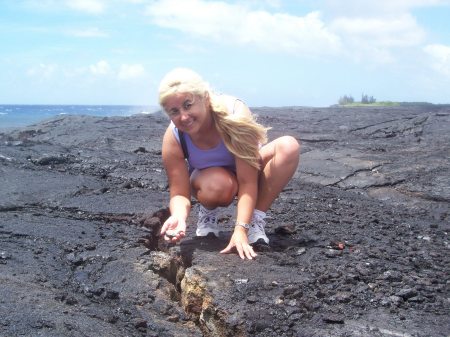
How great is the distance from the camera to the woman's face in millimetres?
2926

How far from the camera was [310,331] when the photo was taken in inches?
95.8

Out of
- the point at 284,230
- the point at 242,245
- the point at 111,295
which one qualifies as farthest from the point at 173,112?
the point at 284,230

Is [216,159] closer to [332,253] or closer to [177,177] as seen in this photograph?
[177,177]

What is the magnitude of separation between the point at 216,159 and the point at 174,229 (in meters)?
0.51

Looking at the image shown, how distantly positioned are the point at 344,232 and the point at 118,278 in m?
1.63

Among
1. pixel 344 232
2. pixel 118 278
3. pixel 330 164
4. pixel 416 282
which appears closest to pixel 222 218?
pixel 344 232

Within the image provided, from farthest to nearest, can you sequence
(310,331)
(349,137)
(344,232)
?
(349,137) → (344,232) → (310,331)

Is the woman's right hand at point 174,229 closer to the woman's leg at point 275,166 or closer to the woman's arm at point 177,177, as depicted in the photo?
the woman's arm at point 177,177

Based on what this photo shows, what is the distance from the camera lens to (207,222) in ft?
11.5

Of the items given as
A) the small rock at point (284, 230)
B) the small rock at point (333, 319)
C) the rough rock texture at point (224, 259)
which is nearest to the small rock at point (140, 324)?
the rough rock texture at point (224, 259)

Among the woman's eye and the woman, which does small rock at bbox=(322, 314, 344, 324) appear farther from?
the woman's eye

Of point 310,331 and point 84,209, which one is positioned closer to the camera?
point 310,331

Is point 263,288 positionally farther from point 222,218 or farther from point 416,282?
point 222,218

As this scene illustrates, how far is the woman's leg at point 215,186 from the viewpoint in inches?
128
